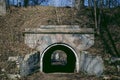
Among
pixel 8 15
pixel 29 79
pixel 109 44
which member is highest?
pixel 8 15

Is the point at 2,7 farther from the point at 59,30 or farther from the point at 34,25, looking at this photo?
the point at 59,30

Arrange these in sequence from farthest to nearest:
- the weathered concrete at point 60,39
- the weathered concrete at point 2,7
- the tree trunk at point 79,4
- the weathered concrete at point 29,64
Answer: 1. the tree trunk at point 79,4
2. the weathered concrete at point 2,7
3. the weathered concrete at point 60,39
4. the weathered concrete at point 29,64

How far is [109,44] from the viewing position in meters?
23.4

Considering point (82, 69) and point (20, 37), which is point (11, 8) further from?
point (82, 69)

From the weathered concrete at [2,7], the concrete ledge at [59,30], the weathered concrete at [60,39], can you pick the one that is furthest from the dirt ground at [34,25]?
the concrete ledge at [59,30]

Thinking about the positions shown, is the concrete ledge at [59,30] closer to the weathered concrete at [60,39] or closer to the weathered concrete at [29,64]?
the weathered concrete at [60,39]

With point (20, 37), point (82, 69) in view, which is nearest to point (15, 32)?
point (20, 37)

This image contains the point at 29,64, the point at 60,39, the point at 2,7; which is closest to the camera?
the point at 29,64

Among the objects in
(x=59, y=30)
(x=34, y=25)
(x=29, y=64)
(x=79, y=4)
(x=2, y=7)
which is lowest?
(x=29, y=64)

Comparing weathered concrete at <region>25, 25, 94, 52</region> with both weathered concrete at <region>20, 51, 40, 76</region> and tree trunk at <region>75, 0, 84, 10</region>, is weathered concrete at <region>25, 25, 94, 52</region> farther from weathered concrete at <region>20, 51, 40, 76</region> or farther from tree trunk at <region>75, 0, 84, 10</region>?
tree trunk at <region>75, 0, 84, 10</region>

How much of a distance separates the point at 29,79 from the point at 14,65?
1.77 metres

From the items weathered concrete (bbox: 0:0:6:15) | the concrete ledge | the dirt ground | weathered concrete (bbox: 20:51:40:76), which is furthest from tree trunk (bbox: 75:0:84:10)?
weathered concrete (bbox: 20:51:40:76)

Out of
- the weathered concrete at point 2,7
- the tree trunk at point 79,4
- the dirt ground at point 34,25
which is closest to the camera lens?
the dirt ground at point 34,25

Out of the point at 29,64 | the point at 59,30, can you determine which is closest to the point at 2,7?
the point at 59,30
